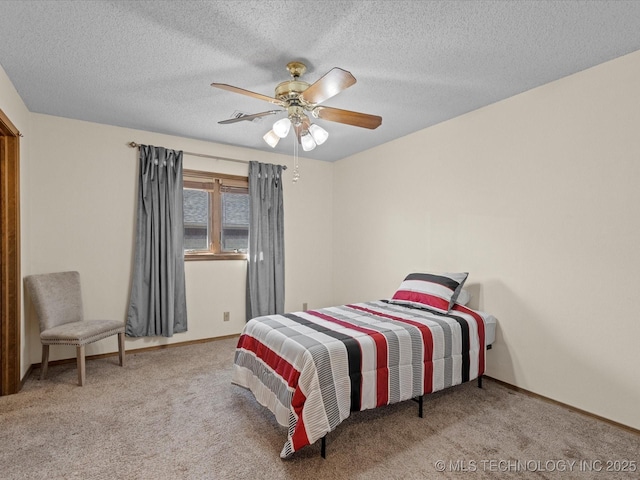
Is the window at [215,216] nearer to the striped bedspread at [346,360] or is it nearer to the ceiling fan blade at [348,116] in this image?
the striped bedspread at [346,360]

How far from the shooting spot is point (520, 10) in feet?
6.18

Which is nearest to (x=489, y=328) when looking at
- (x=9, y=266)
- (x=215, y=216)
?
(x=215, y=216)

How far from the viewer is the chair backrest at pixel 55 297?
312 centimetres

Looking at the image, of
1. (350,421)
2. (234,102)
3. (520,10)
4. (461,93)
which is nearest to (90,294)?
(234,102)

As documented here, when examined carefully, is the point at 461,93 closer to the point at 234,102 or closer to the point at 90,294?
the point at 234,102

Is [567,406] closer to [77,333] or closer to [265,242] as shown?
[265,242]

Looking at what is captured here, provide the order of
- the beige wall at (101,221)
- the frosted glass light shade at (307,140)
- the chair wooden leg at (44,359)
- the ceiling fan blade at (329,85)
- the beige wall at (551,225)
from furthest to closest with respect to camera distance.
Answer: the beige wall at (101,221), the chair wooden leg at (44,359), the frosted glass light shade at (307,140), the beige wall at (551,225), the ceiling fan blade at (329,85)

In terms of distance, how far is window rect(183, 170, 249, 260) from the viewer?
14.2 ft

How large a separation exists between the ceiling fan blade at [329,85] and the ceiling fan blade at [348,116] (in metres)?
0.21

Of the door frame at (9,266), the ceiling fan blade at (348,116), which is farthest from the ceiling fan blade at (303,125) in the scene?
the door frame at (9,266)

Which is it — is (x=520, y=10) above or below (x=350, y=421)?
above

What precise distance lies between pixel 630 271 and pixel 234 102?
10.9 feet

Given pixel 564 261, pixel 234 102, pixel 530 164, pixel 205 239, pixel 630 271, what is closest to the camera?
pixel 630 271

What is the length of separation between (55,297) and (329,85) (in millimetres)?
3233
